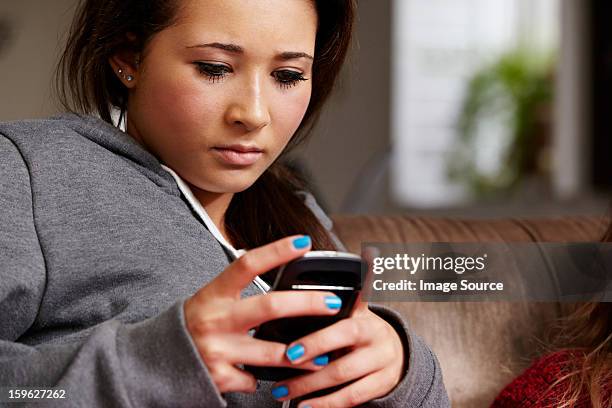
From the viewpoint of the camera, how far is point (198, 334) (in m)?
0.80

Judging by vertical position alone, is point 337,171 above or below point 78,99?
below

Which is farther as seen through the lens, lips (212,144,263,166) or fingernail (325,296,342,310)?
lips (212,144,263,166)

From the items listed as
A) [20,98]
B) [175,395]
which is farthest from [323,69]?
[20,98]

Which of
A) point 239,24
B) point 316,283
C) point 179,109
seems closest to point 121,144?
point 179,109

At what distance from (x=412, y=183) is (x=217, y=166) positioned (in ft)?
16.7

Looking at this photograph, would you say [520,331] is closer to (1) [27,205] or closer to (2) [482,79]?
(1) [27,205]

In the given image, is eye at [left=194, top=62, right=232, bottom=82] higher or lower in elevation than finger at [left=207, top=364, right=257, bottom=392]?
higher

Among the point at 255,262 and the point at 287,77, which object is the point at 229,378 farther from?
the point at 287,77

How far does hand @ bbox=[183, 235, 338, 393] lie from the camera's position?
2.59ft

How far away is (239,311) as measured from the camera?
2.59 feet

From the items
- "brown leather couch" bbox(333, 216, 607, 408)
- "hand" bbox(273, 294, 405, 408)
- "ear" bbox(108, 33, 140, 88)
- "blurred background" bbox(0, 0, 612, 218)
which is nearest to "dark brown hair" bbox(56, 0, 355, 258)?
"ear" bbox(108, 33, 140, 88)

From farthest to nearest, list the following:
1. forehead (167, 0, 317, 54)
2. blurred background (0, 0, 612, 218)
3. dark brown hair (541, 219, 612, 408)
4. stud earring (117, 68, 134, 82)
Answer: blurred background (0, 0, 612, 218)
dark brown hair (541, 219, 612, 408)
stud earring (117, 68, 134, 82)
forehead (167, 0, 317, 54)

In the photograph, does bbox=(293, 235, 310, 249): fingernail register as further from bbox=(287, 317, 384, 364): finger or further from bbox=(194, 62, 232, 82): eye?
bbox=(194, 62, 232, 82): eye

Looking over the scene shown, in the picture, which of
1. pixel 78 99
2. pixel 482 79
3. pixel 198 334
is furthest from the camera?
pixel 482 79
